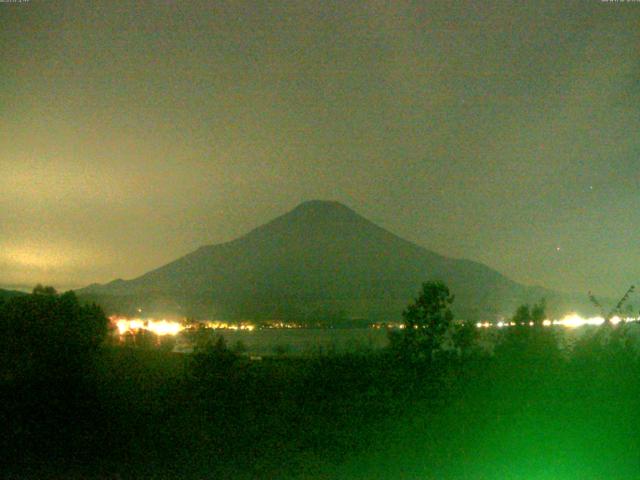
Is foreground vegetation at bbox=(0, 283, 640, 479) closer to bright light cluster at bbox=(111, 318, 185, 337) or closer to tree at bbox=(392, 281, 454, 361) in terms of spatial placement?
tree at bbox=(392, 281, 454, 361)

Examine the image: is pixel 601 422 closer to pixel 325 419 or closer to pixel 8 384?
pixel 325 419

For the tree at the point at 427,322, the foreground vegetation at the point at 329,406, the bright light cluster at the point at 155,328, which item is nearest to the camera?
the foreground vegetation at the point at 329,406

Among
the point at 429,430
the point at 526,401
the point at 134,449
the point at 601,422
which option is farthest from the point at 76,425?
the point at 601,422

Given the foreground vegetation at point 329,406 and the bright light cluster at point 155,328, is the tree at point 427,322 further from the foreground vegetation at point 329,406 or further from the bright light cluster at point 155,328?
the bright light cluster at point 155,328

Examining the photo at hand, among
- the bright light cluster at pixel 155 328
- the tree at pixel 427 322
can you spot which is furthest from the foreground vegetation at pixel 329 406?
the bright light cluster at pixel 155 328

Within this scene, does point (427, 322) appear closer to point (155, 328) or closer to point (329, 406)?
point (329, 406)

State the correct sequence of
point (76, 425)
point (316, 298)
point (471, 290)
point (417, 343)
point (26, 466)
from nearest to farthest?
point (26, 466) → point (76, 425) → point (417, 343) → point (471, 290) → point (316, 298)
